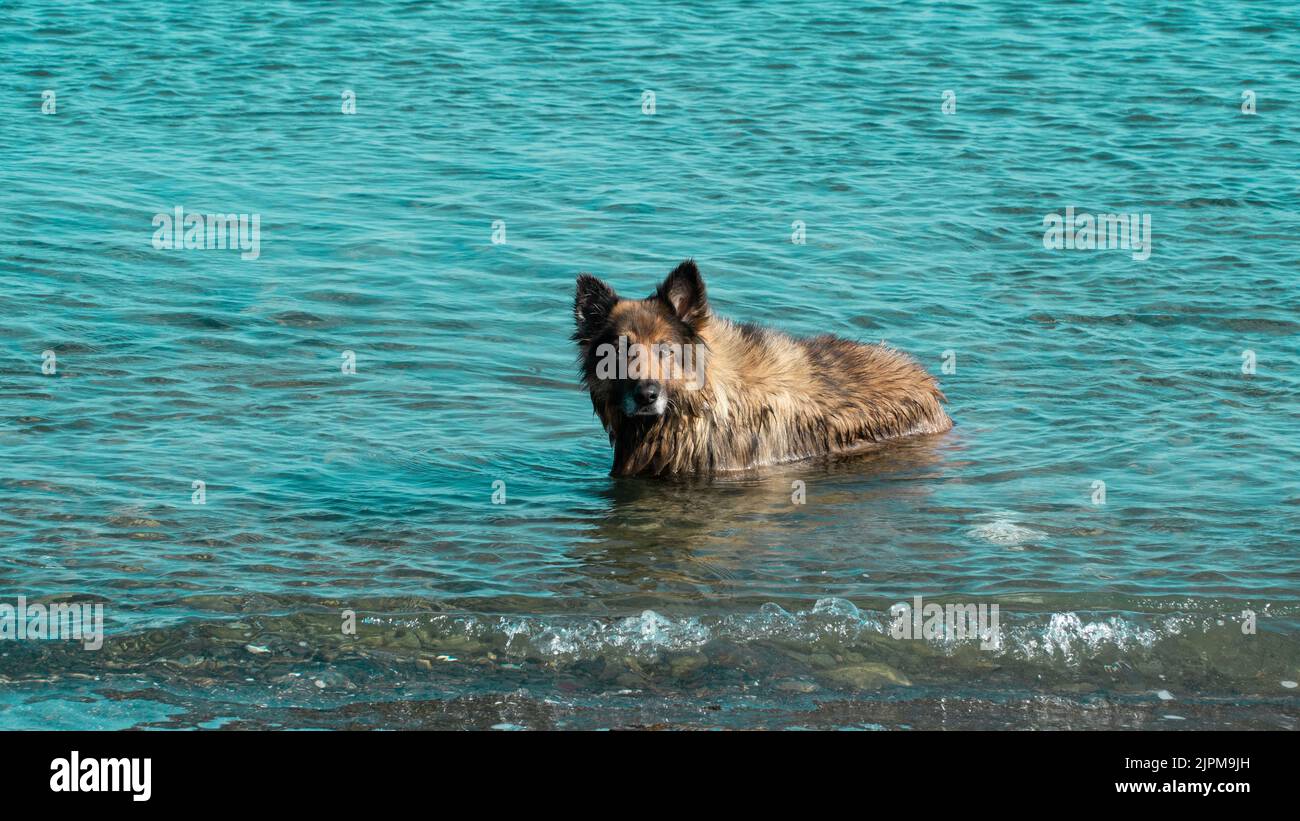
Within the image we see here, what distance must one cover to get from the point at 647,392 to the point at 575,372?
2.72 meters

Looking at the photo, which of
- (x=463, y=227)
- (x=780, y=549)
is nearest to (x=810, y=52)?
(x=463, y=227)

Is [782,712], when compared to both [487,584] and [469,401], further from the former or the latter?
[469,401]

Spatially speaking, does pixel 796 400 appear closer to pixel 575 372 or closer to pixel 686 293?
pixel 686 293

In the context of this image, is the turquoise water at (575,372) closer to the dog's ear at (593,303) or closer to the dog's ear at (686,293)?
the dog's ear at (593,303)

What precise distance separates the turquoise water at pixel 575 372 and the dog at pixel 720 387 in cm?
32

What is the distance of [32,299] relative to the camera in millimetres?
13586

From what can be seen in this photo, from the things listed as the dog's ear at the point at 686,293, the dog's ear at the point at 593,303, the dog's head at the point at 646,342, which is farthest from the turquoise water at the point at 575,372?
the dog's ear at the point at 686,293

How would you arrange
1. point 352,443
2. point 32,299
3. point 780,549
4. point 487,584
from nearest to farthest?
point 487,584, point 780,549, point 352,443, point 32,299

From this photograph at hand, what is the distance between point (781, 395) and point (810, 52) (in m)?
15.1

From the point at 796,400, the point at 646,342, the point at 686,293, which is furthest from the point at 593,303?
the point at 796,400

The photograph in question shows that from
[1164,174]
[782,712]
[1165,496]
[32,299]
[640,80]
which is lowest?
[782,712]

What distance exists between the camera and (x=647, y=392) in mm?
10172

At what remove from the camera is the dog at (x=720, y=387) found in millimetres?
10195

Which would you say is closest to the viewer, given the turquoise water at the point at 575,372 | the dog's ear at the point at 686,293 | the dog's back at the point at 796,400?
the turquoise water at the point at 575,372
